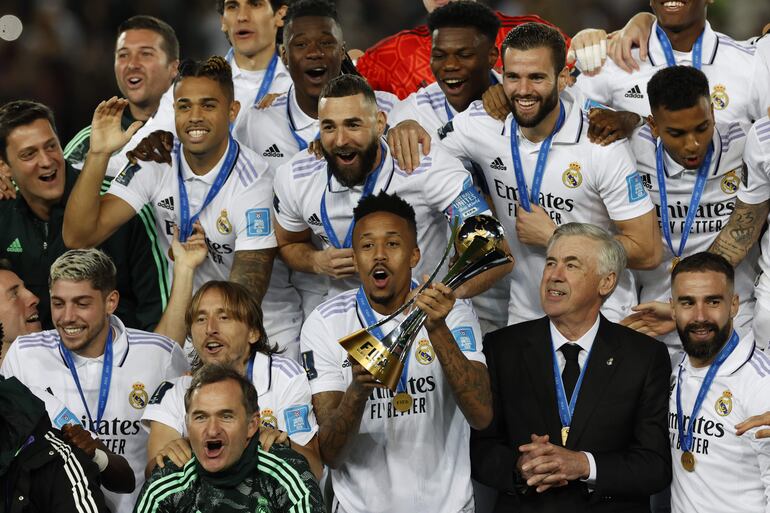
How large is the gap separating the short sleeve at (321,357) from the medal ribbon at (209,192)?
3.44 feet

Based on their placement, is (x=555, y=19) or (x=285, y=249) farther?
(x=555, y=19)

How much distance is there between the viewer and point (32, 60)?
34.9 feet

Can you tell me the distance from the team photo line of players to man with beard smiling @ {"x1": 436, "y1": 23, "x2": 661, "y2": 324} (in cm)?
1

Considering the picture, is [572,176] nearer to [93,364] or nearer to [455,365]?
[455,365]

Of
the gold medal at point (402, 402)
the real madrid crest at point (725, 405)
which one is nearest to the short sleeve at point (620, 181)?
the real madrid crest at point (725, 405)

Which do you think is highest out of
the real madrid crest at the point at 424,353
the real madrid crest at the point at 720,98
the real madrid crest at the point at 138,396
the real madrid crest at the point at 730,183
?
the real madrid crest at the point at 720,98

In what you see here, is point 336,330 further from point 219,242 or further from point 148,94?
point 148,94

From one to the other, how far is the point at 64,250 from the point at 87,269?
29.9 inches

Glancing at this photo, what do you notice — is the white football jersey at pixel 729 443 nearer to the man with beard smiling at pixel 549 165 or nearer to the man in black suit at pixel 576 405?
the man in black suit at pixel 576 405

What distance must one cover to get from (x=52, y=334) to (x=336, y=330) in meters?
1.28

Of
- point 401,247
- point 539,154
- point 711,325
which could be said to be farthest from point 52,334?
point 711,325

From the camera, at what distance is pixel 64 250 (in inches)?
268

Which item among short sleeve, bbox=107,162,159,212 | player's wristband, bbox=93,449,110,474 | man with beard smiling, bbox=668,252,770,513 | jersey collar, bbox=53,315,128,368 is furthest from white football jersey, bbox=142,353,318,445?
man with beard smiling, bbox=668,252,770,513

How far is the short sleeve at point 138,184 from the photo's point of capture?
671 cm
